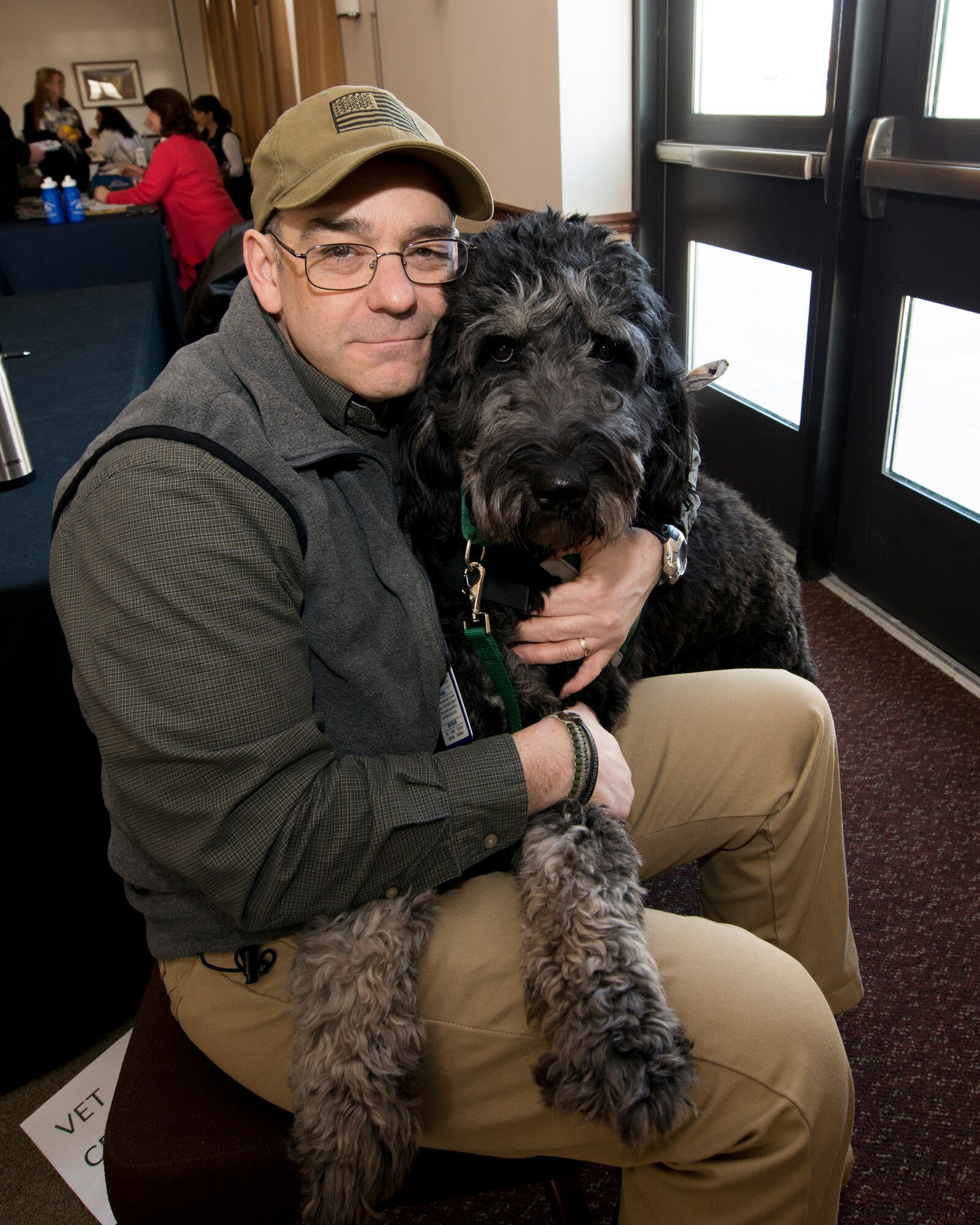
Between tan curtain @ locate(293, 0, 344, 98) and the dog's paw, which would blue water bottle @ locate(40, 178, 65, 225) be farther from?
the dog's paw

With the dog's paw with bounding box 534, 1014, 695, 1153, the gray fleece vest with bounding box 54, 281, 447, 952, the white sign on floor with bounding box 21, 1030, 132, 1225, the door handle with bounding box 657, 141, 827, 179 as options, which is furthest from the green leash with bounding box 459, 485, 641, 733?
the door handle with bounding box 657, 141, 827, 179

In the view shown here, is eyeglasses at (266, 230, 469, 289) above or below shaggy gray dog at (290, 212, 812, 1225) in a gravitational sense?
above

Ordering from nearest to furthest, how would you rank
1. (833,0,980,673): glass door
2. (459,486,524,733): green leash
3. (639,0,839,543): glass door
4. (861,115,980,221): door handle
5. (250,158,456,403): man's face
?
(250,158,456,403): man's face
(459,486,524,733): green leash
(861,115,980,221): door handle
(833,0,980,673): glass door
(639,0,839,543): glass door

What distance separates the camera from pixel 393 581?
1152 mm

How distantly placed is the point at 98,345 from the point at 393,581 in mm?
2250

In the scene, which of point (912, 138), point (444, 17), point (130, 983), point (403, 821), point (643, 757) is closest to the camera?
point (403, 821)

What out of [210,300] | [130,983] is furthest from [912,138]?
[130,983]

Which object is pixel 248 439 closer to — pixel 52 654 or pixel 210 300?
pixel 52 654

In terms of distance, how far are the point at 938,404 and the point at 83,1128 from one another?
2700 mm

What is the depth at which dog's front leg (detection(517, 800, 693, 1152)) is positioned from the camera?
95cm

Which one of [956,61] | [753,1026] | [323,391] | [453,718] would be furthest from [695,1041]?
[956,61]

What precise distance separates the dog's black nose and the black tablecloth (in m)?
4.84

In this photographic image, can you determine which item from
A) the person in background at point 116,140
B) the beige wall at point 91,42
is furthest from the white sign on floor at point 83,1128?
the beige wall at point 91,42

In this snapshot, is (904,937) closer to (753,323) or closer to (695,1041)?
(695,1041)
